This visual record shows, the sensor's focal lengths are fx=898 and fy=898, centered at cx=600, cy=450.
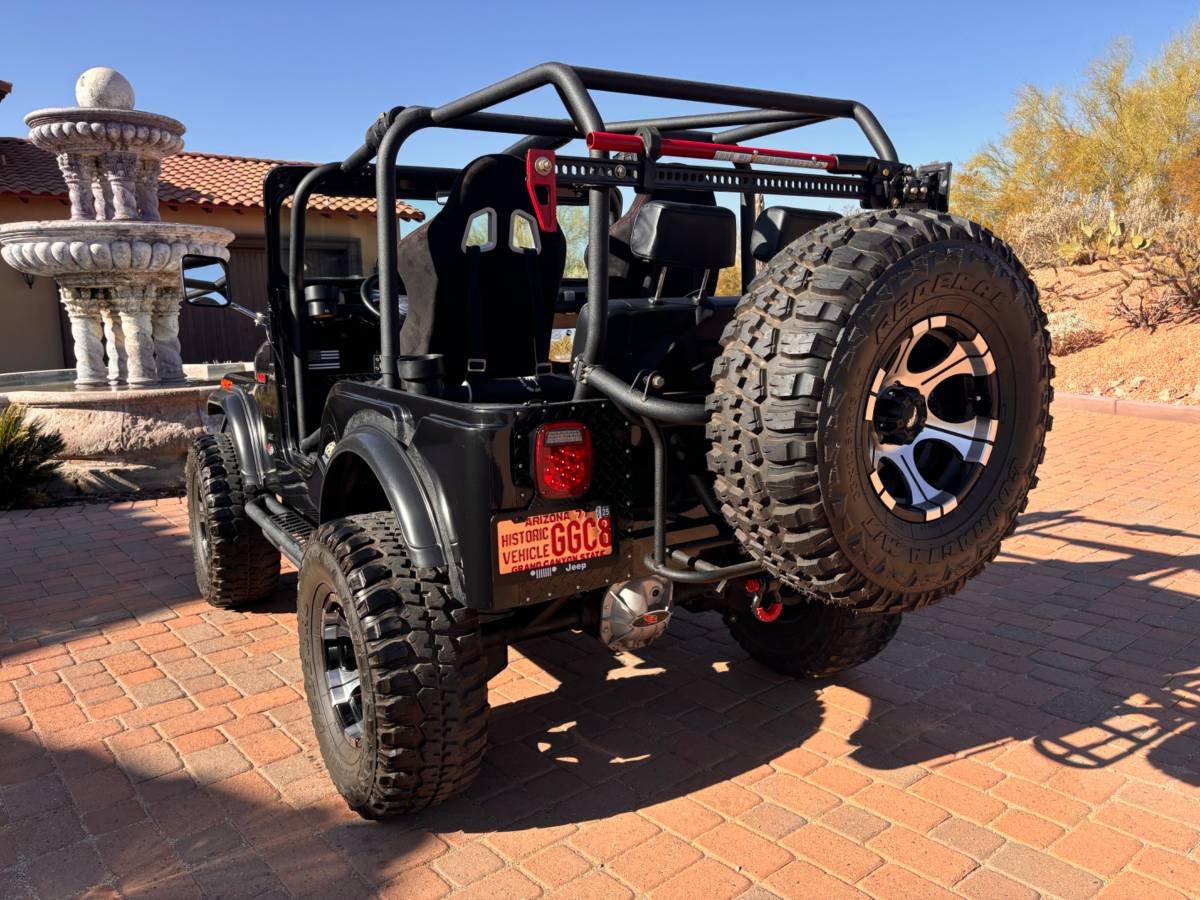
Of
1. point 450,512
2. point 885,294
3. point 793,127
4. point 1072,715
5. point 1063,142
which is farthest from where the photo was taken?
point 1063,142

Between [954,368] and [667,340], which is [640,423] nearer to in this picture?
[667,340]

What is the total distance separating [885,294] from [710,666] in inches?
89.6

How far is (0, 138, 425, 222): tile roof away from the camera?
15.6m

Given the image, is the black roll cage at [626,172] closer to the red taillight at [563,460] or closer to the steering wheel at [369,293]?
the red taillight at [563,460]

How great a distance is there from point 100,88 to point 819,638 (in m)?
8.77

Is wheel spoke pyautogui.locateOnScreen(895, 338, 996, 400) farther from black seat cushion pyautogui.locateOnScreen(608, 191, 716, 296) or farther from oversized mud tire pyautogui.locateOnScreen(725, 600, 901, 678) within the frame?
oversized mud tire pyautogui.locateOnScreen(725, 600, 901, 678)

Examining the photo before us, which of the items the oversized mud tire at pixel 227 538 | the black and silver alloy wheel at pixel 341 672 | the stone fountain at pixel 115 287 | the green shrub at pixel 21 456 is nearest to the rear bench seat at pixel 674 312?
the black and silver alloy wheel at pixel 341 672

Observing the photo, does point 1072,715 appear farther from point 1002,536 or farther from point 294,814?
point 294,814

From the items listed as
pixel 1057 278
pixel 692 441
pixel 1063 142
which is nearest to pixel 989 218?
pixel 1063 142

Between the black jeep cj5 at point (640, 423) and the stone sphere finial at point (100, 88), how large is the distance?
6956 millimetres

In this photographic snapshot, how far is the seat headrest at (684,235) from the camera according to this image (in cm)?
249

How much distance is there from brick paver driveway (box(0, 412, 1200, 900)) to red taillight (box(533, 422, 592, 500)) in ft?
3.60

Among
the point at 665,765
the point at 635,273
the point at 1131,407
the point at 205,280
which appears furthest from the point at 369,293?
the point at 1131,407

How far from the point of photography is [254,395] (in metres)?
4.59
